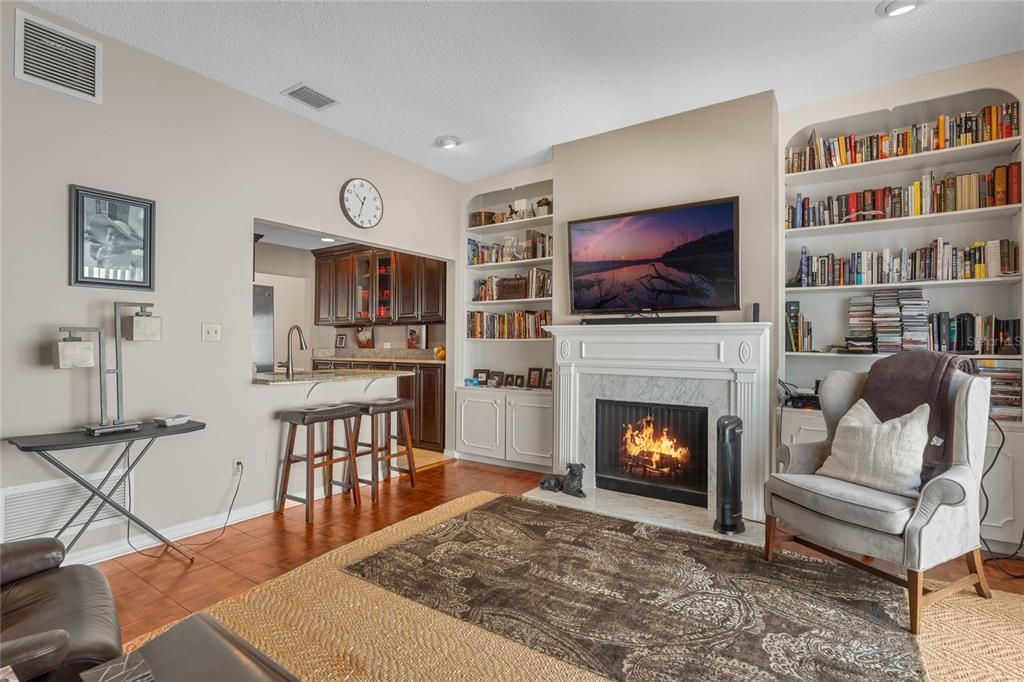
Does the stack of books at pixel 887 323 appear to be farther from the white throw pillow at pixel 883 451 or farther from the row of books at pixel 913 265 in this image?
the white throw pillow at pixel 883 451

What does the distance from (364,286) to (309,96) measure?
3.22m

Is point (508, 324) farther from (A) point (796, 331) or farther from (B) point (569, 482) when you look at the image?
(A) point (796, 331)

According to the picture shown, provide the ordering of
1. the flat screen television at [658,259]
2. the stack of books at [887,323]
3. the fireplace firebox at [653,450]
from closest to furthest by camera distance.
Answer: the stack of books at [887,323], the flat screen television at [658,259], the fireplace firebox at [653,450]

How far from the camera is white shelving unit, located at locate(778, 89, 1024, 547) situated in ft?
9.46

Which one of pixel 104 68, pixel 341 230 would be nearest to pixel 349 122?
pixel 341 230

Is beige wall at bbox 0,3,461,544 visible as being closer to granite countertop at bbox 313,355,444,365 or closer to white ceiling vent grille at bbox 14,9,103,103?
white ceiling vent grille at bbox 14,9,103,103

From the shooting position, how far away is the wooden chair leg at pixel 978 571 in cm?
233

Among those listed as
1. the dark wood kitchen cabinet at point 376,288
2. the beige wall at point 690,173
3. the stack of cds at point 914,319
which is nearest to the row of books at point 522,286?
the beige wall at point 690,173

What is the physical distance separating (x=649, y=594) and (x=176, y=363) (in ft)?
9.56

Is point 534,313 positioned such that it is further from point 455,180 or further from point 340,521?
point 340,521

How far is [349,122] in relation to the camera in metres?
3.83

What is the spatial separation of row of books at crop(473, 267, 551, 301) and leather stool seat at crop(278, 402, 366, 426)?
1.89 meters

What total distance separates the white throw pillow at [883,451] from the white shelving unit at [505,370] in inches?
95.3

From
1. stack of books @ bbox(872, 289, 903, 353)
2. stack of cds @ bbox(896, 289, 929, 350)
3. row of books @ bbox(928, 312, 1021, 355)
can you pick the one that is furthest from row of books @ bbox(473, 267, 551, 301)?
row of books @ bbox(928, 312, 1021, 355)
